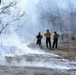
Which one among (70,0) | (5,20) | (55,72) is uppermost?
(70,0)

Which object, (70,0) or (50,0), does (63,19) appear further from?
(70,0)

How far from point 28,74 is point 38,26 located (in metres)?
43.8

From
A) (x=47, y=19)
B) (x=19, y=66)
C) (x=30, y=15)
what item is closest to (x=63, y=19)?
(x=47, y=19)

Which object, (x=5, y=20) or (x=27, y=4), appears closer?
(x=5, y=20)

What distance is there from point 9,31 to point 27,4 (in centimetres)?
1094

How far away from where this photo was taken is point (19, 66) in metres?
15.1

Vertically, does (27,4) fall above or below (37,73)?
above

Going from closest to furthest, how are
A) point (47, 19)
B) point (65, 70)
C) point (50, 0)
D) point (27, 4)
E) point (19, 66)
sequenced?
point (65, 70), point (19, 66), point (27, 4), point (50, 0), point (47, 19)

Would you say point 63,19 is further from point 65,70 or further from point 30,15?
point 65,70

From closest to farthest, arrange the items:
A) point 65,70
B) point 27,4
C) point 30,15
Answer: point 65,70 → point 27,4 → point 30,15

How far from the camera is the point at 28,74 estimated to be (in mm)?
12656

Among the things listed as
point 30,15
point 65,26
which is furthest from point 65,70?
point 65,26

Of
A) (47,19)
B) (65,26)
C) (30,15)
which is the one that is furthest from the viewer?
(65,26)

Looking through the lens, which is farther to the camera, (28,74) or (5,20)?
(5,20)
